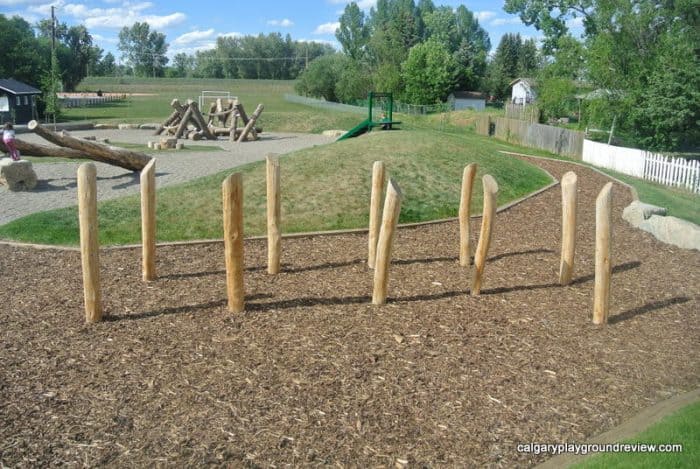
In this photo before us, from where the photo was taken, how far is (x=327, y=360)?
6.12 m

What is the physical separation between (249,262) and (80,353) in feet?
11.2

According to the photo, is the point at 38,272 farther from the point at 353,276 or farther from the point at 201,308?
the point at 353,276

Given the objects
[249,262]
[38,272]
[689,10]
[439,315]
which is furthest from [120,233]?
[689,10]

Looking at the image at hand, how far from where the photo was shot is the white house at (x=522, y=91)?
235 feet

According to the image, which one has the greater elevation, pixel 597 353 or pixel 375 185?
pixel 375 185

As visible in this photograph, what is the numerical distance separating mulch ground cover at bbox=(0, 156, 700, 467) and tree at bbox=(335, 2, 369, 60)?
9951 cm

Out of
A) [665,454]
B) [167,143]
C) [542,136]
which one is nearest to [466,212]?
[665,454]

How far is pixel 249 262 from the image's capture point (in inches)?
367

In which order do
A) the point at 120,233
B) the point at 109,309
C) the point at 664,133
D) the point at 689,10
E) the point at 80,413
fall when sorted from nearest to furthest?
the point at 80,413, the point at 109,309, the point at 120,233, the point at 664,133, the point at 689,10

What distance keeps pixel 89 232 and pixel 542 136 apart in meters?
29.5

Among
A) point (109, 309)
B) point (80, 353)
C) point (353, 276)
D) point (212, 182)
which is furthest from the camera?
point (212, 182)

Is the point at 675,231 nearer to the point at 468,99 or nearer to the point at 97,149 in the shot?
the point at 97,149

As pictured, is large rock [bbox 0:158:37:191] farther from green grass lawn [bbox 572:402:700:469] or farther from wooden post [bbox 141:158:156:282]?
green grass lawn [bbox 572:402:700:469]

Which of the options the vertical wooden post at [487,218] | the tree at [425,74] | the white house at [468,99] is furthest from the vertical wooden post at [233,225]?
the white house at [468,99]
